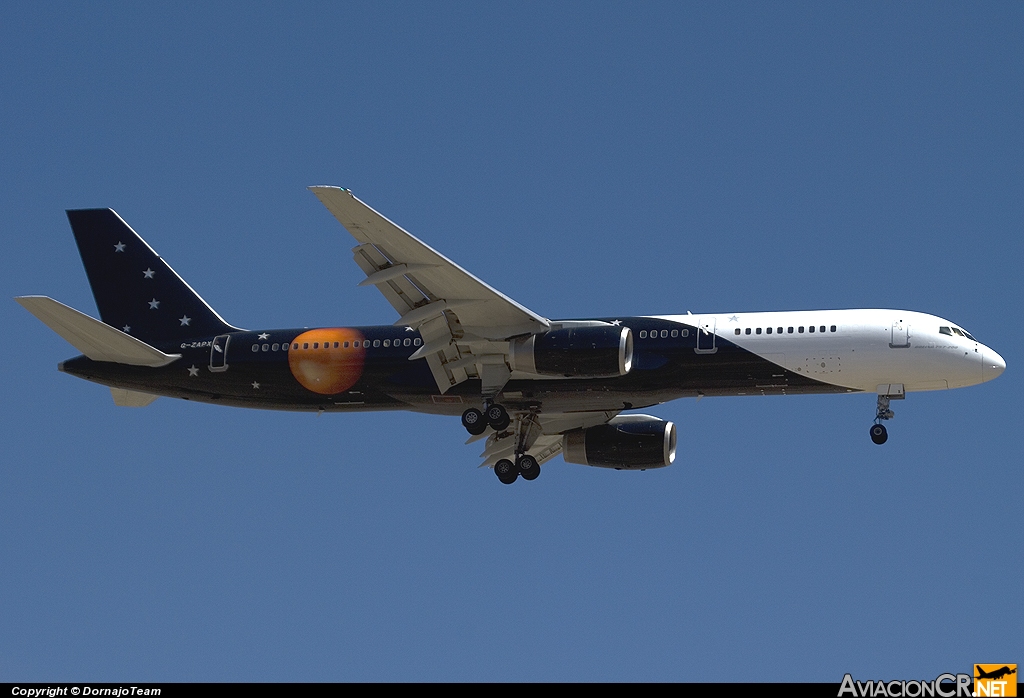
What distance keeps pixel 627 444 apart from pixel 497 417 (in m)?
6.81

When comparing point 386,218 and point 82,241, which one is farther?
point 82,241

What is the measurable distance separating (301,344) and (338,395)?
209 centimetres

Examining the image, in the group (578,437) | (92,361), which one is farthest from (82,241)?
(578,437)

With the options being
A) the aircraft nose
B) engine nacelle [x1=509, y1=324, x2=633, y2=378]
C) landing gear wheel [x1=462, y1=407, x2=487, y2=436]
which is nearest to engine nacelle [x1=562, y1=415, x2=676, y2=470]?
landing gear wheel [x1=462, y1=407, x2=487, y2=436]

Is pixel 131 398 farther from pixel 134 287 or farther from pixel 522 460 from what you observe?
pixel 522 460

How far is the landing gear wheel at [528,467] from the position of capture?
162 ft

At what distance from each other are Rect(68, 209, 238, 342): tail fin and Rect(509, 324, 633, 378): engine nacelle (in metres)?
11.3

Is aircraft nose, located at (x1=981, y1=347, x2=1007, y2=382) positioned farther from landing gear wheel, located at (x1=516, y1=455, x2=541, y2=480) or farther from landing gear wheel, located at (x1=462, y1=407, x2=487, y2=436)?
landing gear wheel, located at (x1=462, y1=407, x2=487, y2=436)

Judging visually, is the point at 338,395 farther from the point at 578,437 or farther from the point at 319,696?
the point at 319,696

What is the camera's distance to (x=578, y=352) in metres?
44.4

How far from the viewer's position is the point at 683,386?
45812 millimetres

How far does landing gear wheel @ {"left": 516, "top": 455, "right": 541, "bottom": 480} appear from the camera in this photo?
4931cm

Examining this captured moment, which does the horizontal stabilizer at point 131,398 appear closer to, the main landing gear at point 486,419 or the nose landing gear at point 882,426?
the main landing gear at point 486,419

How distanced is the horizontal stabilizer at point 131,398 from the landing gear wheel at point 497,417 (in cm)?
1188
